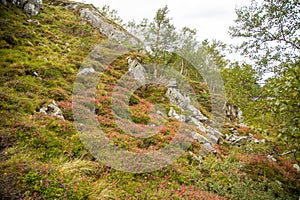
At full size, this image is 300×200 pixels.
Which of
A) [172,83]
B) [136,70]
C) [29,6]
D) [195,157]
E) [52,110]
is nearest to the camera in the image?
[52,110]

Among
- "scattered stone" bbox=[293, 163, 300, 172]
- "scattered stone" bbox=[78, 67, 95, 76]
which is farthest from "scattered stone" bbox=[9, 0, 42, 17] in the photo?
"scattered stone" bbox=[293, 163, 300, 172]

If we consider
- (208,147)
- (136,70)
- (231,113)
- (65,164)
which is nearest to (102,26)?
(136,70)

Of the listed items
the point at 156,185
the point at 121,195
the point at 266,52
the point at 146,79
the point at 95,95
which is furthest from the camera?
the point at 146,79

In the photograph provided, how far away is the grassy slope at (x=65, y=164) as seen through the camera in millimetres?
5254

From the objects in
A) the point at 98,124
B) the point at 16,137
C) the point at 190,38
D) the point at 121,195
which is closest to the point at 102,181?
the point at 121,195

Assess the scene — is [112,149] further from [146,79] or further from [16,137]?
[146,79]

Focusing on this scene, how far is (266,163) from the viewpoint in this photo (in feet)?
37.0

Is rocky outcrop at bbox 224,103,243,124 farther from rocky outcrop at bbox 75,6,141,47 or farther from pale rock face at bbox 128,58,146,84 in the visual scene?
rocky outcrop at bbox 75,6,141,47

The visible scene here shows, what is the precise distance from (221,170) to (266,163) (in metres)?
3.61

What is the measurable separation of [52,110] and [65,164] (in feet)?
14.4

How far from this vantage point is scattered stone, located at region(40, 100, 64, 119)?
366 inches

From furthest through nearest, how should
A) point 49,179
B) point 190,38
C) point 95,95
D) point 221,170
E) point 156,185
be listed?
point 190,38, point 95,95, point 221,170, point 156,185, point 49,179

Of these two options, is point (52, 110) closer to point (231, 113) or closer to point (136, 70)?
point (136, 70)

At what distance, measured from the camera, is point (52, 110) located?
9.62 m
